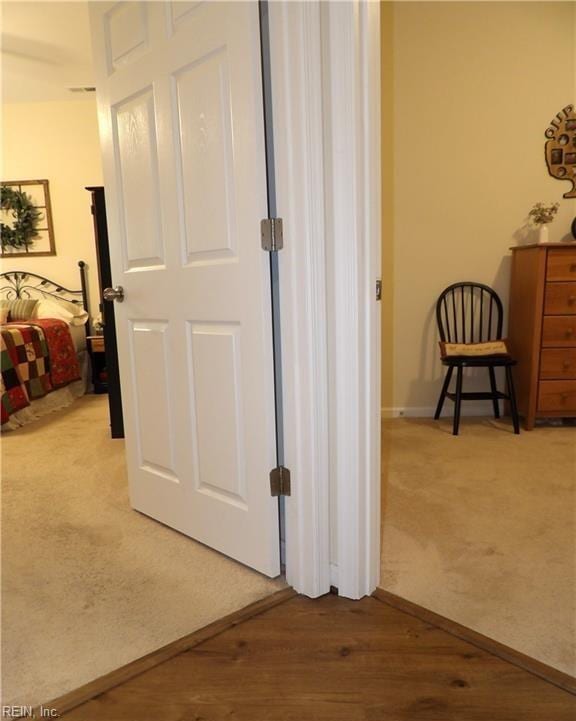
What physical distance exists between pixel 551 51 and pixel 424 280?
4.94ft

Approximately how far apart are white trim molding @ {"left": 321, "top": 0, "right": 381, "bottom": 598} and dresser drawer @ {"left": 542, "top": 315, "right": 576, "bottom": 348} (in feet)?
6.10

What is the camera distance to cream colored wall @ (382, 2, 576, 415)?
115 inches

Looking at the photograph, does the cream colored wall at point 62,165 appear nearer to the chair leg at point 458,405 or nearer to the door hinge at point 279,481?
the chair leg at point 458,405

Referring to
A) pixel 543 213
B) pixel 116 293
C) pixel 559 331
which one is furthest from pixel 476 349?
pixel 116 293

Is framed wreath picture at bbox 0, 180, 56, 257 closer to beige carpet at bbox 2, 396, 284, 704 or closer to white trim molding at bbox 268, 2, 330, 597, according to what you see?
beige carpet at bbox 2, 396, 284, 704

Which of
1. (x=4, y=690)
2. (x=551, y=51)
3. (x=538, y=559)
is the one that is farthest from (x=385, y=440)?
(x=551, y=51)

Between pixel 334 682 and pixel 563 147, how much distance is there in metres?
3.19

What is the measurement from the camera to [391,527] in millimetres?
1798

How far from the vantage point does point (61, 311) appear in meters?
4.29

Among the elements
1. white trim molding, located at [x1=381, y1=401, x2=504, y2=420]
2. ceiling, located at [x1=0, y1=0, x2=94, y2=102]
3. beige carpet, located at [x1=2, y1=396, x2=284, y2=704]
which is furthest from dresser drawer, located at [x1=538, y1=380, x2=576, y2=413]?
ceiling, located at [x1=0, y1=0, x2=94, y2=102]

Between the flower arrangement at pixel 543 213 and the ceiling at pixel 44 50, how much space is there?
301cm

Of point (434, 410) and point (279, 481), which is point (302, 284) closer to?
point (279, 481)

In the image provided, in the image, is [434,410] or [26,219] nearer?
[434,410]

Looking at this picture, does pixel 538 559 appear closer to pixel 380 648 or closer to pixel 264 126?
pixel 380 648
